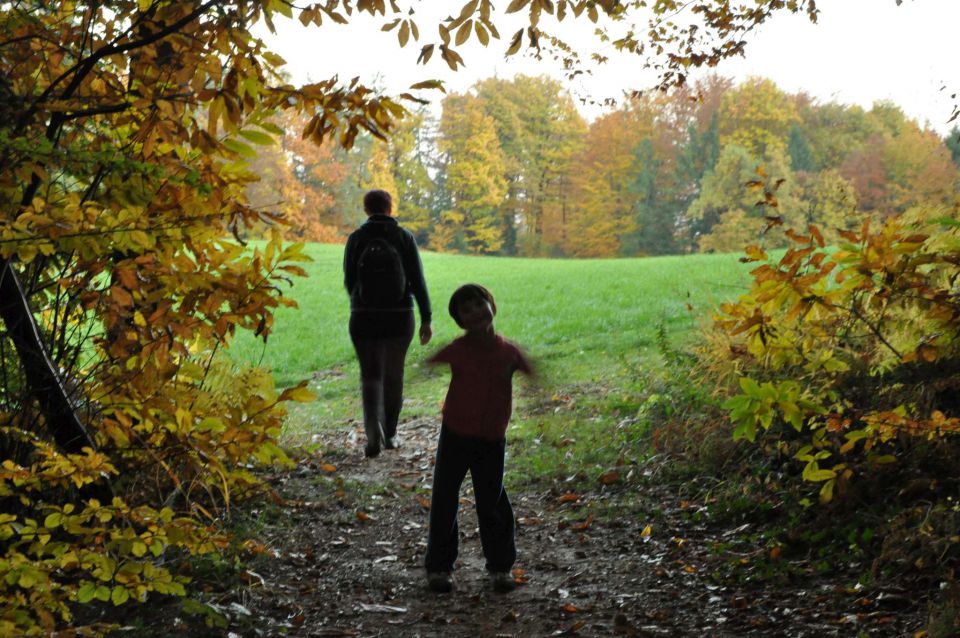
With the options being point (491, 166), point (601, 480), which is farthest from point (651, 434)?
point (491, 166)

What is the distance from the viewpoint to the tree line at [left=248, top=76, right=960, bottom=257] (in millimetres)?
43781

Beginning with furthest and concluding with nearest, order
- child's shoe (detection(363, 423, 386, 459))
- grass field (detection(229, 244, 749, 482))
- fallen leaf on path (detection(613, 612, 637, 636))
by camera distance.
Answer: grass field (detection(229, 244, 749, 482))
child's shoe (detection(363, 423, 386, 459))
fallen leaf on path (detection(613, 612, 637, 636))

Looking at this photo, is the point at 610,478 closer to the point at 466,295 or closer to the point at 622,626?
the point at 622,626

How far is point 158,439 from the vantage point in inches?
167

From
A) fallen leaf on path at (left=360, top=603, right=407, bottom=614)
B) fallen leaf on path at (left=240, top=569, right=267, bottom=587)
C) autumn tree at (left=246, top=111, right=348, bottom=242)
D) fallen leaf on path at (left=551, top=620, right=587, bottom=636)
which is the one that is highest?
autumn tree at (left=246, top=111, right=348, bottom=242)

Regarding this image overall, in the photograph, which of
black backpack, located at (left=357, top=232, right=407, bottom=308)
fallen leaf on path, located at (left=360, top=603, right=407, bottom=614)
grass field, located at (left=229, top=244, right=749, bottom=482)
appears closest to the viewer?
fallen leaf on path, located at (left=360, top=603, right=407, bottom=614)

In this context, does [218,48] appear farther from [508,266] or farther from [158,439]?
[508,266]

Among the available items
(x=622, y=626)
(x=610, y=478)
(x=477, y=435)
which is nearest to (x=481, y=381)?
(x=477, y=435)

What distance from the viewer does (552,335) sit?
15.9m

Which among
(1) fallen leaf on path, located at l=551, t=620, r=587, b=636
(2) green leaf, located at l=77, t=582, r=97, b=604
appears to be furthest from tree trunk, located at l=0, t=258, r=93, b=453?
(1) fallen leaf on path, located at l=551, t=620, r=587, b=636

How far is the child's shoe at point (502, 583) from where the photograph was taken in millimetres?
4758

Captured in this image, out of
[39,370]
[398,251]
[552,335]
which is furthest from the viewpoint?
[552,335]

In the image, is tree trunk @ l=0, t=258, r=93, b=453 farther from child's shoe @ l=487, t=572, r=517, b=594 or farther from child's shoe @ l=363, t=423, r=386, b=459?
child's shoe @ l=363, t=423, r=386, b=459

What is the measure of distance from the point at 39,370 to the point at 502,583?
2527mm
